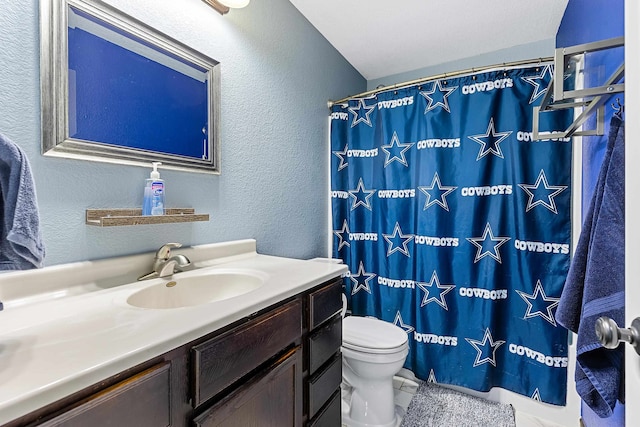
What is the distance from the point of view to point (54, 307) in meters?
0.74

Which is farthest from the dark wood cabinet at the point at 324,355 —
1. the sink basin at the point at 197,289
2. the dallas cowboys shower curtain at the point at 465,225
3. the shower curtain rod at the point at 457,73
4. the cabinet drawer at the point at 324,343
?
the shower curtain rod at the point at 457,73

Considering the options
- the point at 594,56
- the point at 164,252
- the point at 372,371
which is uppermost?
the point at 594,56

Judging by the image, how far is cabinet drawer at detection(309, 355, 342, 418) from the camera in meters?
1.02

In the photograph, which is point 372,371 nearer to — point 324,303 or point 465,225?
point 324,303

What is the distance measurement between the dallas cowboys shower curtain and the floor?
105 millimetres

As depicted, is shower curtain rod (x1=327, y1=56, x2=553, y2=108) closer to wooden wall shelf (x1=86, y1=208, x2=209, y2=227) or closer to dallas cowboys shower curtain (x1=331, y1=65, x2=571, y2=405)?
dallas cowboys shower curtain (x1=331, y1=65, x2=571, y2=405)

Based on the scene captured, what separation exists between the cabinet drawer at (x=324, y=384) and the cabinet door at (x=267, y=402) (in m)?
0.07

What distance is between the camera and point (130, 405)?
1.71ft

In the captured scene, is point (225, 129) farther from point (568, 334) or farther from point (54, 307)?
point (568, 334)

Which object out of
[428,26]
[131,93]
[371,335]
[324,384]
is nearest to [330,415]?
[324,384]

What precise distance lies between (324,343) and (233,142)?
954 millimetres

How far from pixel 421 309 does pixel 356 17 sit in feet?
6.02

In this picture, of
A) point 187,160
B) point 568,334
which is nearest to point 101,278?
point 187,160

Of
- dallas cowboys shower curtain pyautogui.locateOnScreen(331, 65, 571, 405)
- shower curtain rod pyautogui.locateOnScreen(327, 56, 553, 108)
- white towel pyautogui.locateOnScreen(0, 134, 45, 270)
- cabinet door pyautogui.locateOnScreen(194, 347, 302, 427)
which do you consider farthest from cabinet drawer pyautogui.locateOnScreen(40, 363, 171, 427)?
shower curtain rod pyautogui.locateOnScreen(327, 56, 553, 108)
